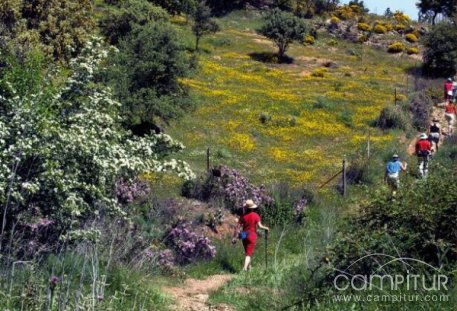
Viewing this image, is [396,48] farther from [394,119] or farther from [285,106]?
[394,119]

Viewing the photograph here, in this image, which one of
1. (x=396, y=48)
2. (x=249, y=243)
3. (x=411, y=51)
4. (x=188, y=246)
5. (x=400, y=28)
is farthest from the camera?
(x=400, y=28)

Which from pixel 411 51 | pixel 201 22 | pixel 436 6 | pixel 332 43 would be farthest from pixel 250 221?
pixel 436 6

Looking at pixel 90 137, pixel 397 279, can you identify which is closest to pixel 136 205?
pixel 90 137

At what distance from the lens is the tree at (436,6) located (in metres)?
62.3

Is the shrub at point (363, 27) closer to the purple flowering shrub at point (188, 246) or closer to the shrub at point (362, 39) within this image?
the shrub at point (362, 39)

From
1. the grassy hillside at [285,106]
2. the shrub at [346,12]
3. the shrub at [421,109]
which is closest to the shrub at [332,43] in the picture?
the grassy hillside at [285,106]

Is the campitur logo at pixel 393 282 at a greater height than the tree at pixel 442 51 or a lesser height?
lesser

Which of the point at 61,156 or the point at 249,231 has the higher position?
the point at 61,156

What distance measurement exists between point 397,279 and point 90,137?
16.4ft

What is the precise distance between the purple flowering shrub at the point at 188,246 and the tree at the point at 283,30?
35.3 metres

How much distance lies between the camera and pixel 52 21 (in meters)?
25.6

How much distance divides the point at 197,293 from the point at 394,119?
736 inches

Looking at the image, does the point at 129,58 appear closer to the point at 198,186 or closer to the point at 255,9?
the point at 198,186

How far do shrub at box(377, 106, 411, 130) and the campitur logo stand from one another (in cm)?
2015
